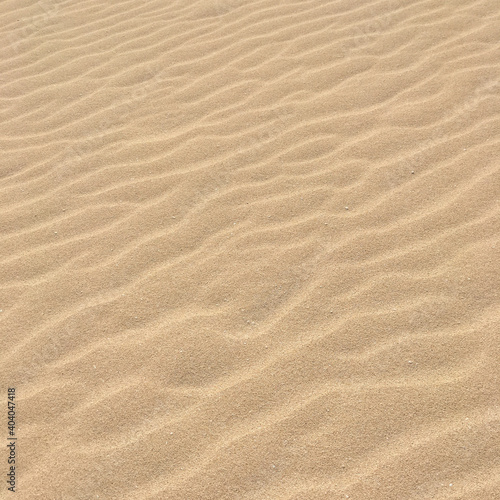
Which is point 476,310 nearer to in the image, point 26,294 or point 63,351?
point 63,351

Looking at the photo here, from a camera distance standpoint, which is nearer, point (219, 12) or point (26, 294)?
point (26, 294)

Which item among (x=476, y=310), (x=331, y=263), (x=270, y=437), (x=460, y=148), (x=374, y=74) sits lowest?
(x=270, y=437)

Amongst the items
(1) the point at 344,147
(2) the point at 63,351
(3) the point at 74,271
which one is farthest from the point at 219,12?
(2) the point at 63,351

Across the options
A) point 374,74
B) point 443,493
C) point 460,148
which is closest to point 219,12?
point 374,74

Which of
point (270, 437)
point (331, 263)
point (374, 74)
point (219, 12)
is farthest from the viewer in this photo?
point (219, 12)

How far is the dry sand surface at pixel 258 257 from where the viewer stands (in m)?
2.15

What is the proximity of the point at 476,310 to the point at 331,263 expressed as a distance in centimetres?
66

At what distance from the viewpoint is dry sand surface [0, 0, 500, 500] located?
2150mm

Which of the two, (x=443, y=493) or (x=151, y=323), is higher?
(x=151, y=323)

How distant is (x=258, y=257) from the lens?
2.77 meters

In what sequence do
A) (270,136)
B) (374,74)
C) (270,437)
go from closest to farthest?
(270,437)
(270,136)
(374,74)

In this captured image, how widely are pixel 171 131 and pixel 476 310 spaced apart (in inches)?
79.4

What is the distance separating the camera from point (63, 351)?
8.24 ft

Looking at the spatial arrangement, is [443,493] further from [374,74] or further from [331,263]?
[374,74]
